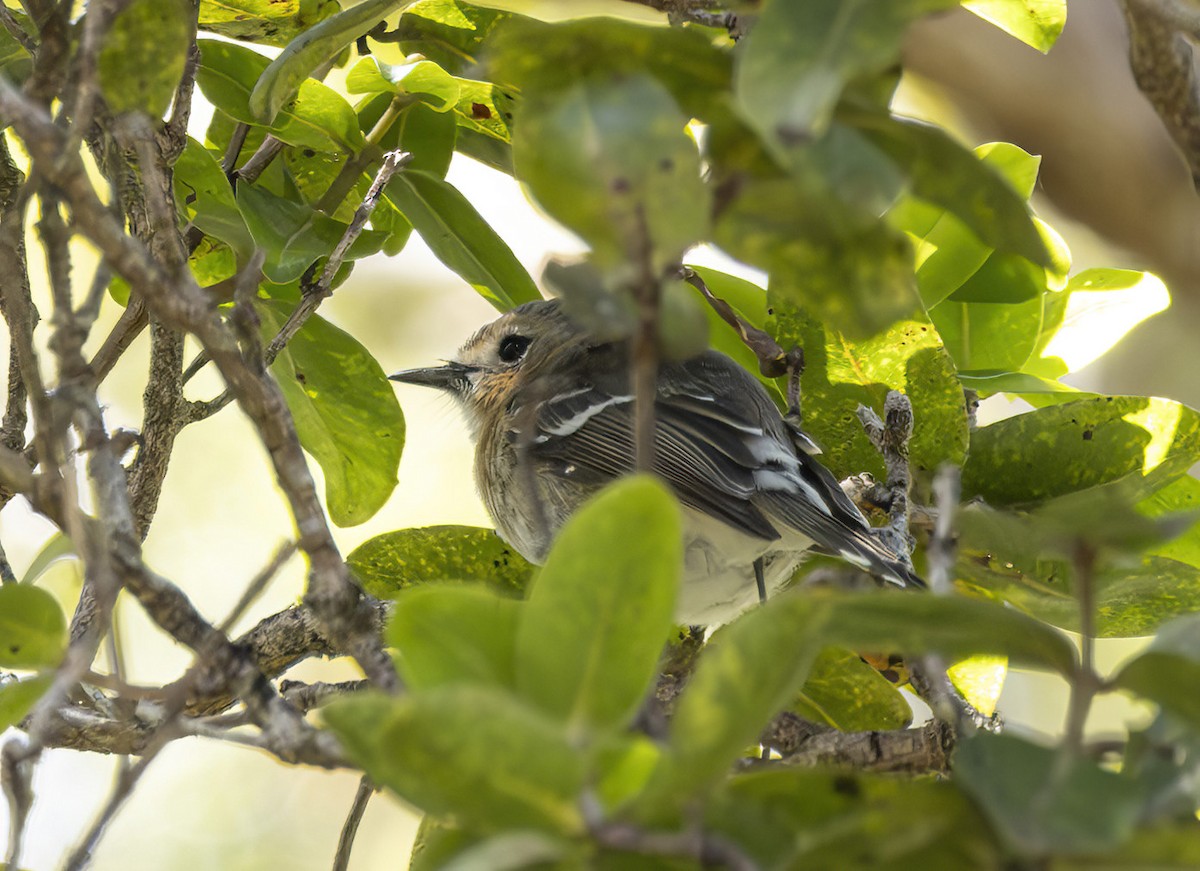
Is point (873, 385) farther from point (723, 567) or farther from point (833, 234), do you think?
point (833, 234)

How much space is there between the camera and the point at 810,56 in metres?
0.48

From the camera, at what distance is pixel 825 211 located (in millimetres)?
487

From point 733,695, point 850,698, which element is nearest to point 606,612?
point 733,695

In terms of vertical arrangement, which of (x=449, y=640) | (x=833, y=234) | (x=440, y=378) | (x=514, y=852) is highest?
(x=440, y=378)

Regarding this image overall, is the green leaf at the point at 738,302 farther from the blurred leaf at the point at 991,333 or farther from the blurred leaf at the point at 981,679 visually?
Answer: the blurred leaf at the point at 981,679

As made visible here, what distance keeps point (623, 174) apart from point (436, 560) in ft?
3.18

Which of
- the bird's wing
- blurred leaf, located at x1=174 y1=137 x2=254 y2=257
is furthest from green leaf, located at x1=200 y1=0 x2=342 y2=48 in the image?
the bird's wing

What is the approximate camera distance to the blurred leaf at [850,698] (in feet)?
4.08

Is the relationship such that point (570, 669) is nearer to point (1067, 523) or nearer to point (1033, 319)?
point (1067, 523)

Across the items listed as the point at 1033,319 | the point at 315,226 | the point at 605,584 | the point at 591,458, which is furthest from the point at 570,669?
the point at 591,458

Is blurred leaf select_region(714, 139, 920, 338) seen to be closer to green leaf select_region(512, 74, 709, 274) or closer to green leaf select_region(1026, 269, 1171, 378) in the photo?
green leaf select_region(512, 74, 709, 274)

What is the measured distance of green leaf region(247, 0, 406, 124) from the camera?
1.08 meters

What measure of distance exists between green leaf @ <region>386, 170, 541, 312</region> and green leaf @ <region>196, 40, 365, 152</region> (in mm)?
98

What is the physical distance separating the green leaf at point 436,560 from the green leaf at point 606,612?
2.68ft
